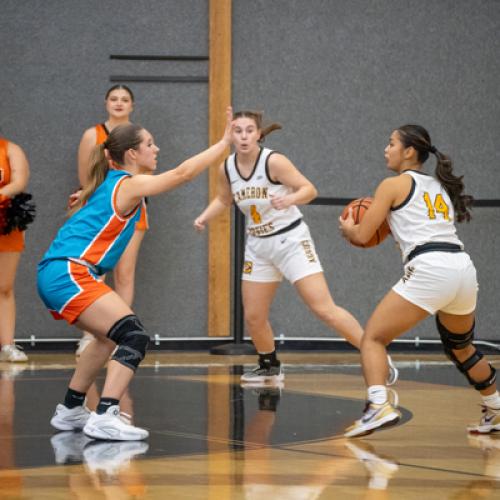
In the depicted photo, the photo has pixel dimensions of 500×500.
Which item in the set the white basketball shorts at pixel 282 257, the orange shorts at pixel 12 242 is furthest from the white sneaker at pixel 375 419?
the orange shorts at pixel 12 242

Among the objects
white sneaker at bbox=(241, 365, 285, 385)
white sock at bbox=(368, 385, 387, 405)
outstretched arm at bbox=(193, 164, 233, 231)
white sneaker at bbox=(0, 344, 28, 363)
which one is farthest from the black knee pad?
white sneaker at bbox=(0, 344, 28, 363)

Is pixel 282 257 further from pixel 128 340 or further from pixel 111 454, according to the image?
pixel 111 454

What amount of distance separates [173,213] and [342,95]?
1.67m

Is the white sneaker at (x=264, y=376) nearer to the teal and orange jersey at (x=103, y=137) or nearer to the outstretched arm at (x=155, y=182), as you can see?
the teal and orange jersey at (x=103, y=137)

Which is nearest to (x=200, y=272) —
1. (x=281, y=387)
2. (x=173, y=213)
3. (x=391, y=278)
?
(x=173, y=213)

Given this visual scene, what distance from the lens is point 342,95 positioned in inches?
358

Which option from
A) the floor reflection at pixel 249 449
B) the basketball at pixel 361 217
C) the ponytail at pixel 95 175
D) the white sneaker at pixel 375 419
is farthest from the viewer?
the basketball at pixel 361 217

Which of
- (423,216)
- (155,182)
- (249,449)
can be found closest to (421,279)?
(423,216)

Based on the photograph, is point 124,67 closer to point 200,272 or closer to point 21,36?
point 21,36

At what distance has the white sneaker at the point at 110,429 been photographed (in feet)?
14.4

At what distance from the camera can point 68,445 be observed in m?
4.32

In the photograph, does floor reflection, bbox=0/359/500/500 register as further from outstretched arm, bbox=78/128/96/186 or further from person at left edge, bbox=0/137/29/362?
outstretched arm, bbox=78/128/96/186

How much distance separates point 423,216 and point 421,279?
0.27 metres

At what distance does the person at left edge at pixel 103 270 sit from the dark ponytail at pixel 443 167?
787 mm
